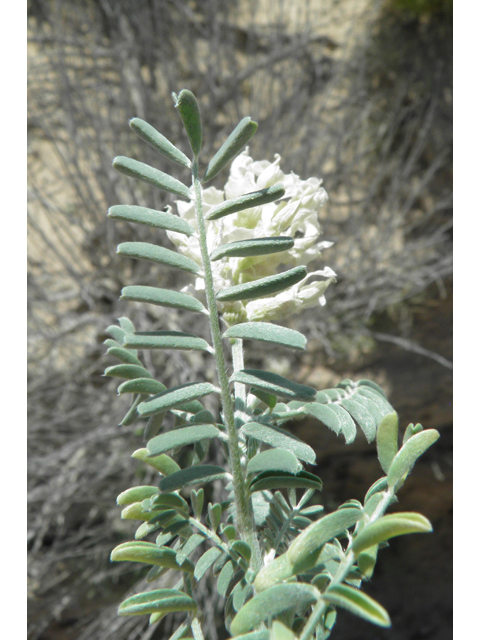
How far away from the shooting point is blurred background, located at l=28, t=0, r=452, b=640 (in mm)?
1470

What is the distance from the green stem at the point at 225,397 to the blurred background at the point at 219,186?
1.13 meters

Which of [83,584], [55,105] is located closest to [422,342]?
[83,584]

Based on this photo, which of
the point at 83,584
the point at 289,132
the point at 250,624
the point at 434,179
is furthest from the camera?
the point at 434,179

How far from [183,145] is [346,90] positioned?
63cm

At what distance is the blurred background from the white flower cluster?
108 cm

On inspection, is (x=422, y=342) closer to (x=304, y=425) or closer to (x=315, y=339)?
(x=315, y=339)

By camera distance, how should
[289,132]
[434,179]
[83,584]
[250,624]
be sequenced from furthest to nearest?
[434,179] → [289,132] → [83,584] → [250,624]

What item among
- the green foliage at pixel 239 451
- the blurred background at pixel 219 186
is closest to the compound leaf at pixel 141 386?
the green foliage at pixel 239 451

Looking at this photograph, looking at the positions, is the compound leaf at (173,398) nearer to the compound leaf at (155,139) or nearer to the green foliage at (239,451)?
the green foliage at (239,451)

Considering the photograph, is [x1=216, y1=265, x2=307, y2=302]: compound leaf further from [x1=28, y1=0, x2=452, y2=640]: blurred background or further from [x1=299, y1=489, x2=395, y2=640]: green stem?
[x1=28, y1=0, x2=452, y2=640]: blurred background

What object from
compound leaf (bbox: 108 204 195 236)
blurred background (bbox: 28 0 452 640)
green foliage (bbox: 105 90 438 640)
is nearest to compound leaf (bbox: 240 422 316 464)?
green foliage (bbox: 105 90 438 640)

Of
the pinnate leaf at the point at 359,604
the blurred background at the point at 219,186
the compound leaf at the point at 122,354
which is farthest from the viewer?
the blurred background at the point at 219,186

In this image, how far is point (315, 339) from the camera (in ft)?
5.25

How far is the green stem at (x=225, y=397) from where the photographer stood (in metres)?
0.25
